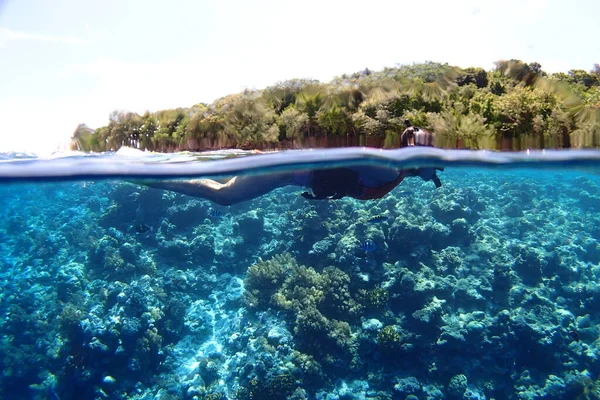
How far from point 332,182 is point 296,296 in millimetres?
6852

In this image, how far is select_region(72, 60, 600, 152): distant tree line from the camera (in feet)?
19.9

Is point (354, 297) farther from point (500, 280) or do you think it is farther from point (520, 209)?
point (520, 209)

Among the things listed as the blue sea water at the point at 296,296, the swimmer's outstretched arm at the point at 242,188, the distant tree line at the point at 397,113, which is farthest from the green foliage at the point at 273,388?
the distant tree line at the point at 397,113

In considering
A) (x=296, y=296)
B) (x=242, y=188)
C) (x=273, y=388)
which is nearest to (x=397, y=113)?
(x=242, y=188)

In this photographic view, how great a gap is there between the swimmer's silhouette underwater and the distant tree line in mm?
548

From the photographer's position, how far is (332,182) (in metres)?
6.52

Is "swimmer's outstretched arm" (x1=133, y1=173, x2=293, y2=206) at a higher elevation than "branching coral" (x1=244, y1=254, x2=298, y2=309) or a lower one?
higher

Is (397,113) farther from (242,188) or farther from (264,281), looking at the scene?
(264,281)

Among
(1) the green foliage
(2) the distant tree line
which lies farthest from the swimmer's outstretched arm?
(1) the green foliage

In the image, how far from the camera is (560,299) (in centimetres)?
1434

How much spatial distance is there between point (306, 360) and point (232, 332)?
10.6 feet

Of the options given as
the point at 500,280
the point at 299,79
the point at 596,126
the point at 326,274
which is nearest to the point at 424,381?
the point at 326,274

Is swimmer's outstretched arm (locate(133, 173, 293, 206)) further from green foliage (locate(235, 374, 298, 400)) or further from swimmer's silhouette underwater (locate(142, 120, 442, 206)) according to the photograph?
green foliage (locate(235, 374, 298, 400))

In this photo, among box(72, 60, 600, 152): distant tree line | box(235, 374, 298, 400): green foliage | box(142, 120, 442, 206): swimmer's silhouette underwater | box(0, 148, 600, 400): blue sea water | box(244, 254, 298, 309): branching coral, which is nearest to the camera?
box(72, 60, 600, 152): distant tree line
